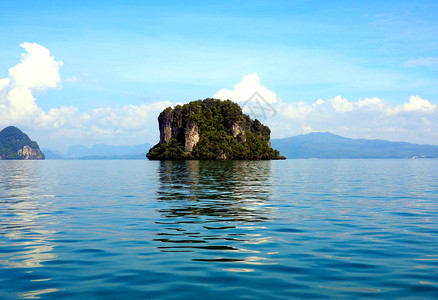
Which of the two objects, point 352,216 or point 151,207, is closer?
point 352,216

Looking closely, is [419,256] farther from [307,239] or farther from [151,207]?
[151,207]

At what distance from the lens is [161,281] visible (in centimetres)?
1030

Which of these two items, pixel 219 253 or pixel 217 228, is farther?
pixel 217 228

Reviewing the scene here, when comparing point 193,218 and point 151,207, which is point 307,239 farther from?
point 151,207

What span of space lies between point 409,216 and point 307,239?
9.96 m

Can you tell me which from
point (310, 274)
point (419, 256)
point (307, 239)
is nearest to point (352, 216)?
point (307, 239)

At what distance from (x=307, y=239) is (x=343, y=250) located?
6.81ft

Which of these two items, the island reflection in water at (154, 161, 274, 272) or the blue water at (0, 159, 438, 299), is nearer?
the blue water at (0, 159, 438, 299)

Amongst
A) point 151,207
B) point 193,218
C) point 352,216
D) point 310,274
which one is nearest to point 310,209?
point 352,216

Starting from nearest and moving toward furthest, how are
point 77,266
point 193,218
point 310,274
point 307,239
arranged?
point 310,274
point 77,266
point 307,239
point 193,218

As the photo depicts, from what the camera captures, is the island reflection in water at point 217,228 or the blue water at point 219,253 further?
the island reflection in water at point 217,228

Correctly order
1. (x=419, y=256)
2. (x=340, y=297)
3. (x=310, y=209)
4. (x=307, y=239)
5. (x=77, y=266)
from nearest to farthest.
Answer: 1. (x=340, y=297)
2. (x=77, y=266)
3. (x=419, y=256)
4. (x=307, y=239)
5. (x=310, y=209)

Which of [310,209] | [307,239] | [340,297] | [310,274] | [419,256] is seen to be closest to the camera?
[340,297]

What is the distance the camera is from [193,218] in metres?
20.9
